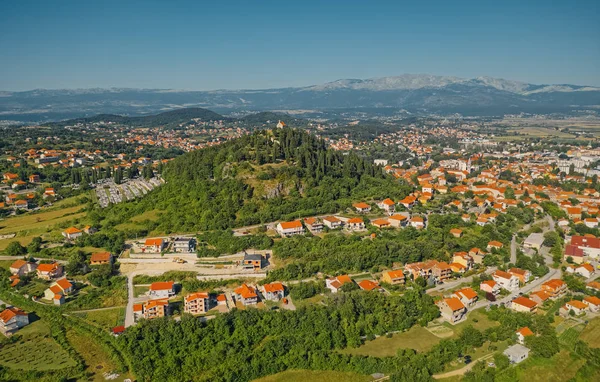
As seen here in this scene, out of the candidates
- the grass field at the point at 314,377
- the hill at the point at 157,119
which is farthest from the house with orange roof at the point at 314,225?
the hill at the point at 157,119

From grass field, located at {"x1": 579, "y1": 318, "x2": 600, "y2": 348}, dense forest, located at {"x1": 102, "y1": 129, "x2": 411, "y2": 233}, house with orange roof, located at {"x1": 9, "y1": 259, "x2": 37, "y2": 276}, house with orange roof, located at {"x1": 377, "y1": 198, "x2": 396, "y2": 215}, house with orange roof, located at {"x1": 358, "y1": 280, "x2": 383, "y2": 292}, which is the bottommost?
grass field, located at {"x1": 579, "y1": 318, "x2": 600, "y2": 348}

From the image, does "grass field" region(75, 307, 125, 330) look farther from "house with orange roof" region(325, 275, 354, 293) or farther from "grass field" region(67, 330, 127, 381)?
"house with orange roof" region(325, 275, 354, 293)

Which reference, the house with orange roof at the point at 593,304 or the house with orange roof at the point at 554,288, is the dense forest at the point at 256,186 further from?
the house with orange roof at the point at 593,304

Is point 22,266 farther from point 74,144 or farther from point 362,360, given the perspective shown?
point 74,144

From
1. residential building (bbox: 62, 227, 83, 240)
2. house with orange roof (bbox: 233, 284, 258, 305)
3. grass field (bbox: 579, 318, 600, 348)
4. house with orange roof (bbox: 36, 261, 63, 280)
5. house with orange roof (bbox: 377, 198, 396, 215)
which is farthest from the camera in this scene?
house with orange roof (bbox: 377, 198, 396, 215)

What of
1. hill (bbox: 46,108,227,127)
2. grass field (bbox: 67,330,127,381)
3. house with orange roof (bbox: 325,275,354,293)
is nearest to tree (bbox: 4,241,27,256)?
grass field (bbox: 67,330,127,381)

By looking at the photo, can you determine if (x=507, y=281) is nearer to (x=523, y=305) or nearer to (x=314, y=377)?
(x=523, y=305)

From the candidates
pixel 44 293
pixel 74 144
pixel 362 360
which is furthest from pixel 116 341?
pixel 74 144
